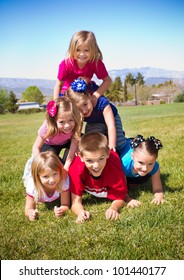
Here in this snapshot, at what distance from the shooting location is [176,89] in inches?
615

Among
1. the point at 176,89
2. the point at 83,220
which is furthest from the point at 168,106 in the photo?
the point at 83,220

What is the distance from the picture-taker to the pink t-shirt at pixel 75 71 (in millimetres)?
3295

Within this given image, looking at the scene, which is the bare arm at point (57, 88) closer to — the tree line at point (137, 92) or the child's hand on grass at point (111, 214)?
the child's hand on grass at point (111, 214)

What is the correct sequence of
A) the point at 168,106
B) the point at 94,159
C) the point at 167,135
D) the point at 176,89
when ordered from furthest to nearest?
the point at 176,89, the point at 168,106, the point at 167,135, the point at 94,159

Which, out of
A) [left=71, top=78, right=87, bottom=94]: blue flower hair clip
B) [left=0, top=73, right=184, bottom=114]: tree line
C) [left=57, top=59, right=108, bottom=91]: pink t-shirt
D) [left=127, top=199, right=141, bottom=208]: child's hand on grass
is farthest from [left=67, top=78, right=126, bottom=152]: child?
[left=0, top=73, right=184, bottom=114]: tree line

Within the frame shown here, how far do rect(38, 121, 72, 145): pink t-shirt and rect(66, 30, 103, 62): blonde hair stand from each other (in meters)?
0.68

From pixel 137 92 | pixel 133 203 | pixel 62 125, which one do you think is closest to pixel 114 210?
pixel 133 203

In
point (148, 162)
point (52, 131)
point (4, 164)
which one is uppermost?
point (52, 131)

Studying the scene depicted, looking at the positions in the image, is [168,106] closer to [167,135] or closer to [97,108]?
[167,135]

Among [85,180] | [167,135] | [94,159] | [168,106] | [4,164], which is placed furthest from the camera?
[168,106]

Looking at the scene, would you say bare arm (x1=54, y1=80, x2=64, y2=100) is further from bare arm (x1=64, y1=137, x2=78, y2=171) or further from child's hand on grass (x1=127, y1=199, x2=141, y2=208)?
child's hand on grass (x1=127, y1=199, x2=141, y2=208)

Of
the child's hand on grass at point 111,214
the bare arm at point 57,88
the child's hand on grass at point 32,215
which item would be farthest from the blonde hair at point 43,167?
the bare arm at point 57,88

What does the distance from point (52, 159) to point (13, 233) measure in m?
0.60

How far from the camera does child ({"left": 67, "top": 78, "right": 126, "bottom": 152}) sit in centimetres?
306
